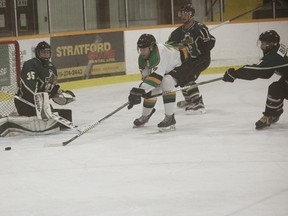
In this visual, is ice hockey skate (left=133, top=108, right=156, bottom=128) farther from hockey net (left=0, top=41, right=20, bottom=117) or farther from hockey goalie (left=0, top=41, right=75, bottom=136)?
hockey net (left=0, top=41, right=20, bottom=117)

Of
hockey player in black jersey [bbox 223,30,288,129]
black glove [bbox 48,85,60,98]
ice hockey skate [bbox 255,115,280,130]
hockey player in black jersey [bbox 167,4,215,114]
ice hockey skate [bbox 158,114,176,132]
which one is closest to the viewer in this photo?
hockey player in black jersey [bbox 223,30,288,129]

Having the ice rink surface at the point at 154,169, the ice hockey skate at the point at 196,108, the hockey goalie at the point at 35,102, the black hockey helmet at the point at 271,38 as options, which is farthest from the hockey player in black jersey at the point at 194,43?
the hockey goalie at the point at 35,102

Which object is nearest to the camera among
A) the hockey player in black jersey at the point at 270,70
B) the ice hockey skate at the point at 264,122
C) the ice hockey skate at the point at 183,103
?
the hockey player in black jersey at the point at 270,70

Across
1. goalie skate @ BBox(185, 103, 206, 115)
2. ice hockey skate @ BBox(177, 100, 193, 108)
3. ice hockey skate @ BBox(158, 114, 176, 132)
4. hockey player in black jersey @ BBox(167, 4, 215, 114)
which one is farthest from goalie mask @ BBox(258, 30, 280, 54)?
ice hockey skate @ BBox(177, 100, 193, 108)

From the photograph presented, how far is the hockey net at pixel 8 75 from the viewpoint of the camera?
5.62 meters

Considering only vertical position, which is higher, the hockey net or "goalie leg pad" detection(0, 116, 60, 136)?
the hockey net

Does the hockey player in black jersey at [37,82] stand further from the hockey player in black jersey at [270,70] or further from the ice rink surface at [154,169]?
the hockey player in black jersey at [270,70]

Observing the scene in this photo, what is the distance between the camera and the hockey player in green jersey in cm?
515

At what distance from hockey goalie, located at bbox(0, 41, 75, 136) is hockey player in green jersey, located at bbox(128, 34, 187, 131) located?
22.6 inches

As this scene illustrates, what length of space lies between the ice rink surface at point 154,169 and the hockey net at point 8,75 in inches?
17.9

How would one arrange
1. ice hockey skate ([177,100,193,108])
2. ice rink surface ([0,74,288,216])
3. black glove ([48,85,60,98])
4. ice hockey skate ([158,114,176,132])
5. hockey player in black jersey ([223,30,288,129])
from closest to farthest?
ice rink surface ([0,74,288,216])
hockey player in black jersey ([223,30,288,129])
ice hockey skate ([158,114,176,132])
black glove ([48,85,60,98])
ice hockey skate ([177,100,193,108])

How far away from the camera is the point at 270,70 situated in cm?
508

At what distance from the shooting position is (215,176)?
387 cm

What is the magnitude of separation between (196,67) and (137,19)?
3.57m
